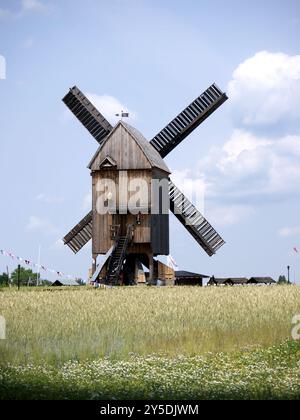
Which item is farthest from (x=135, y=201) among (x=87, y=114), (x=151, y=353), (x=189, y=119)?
(x=151, y=353)

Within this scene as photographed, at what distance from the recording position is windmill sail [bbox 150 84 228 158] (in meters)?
38.9

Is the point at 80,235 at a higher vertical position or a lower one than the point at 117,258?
higher

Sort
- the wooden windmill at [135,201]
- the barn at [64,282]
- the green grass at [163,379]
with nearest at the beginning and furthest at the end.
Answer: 1. the green grass at [163,379]
2. the wooden windmill at [135,201]
3. the barn at [64,282]

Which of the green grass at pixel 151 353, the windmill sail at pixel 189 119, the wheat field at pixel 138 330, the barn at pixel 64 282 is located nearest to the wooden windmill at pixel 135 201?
the windmill sail at pixel 189 119

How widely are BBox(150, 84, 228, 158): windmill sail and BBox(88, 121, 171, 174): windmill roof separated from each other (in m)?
0.82

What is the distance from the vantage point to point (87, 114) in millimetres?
40031

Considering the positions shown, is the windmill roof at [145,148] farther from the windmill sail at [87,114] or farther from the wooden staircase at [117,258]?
the wooden staircase at [117,258]

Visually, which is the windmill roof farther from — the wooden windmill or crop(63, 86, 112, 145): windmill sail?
crop(63, 86, 112, 145): windmill sail

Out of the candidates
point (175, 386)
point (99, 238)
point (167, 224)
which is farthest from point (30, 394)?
point (167, 224)

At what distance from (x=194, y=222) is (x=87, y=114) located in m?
7.96

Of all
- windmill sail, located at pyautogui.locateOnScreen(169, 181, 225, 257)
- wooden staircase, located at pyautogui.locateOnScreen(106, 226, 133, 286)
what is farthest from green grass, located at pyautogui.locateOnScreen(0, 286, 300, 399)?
windmill sail, located at pyautogui.locateOnScreen(169, 181, 225, 257)

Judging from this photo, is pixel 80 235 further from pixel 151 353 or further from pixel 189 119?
pixel 151 353

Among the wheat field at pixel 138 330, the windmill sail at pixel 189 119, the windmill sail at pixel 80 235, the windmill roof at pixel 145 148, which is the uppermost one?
the windmill sail at pixel 189 119

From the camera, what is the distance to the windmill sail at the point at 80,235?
3953 centimetres
